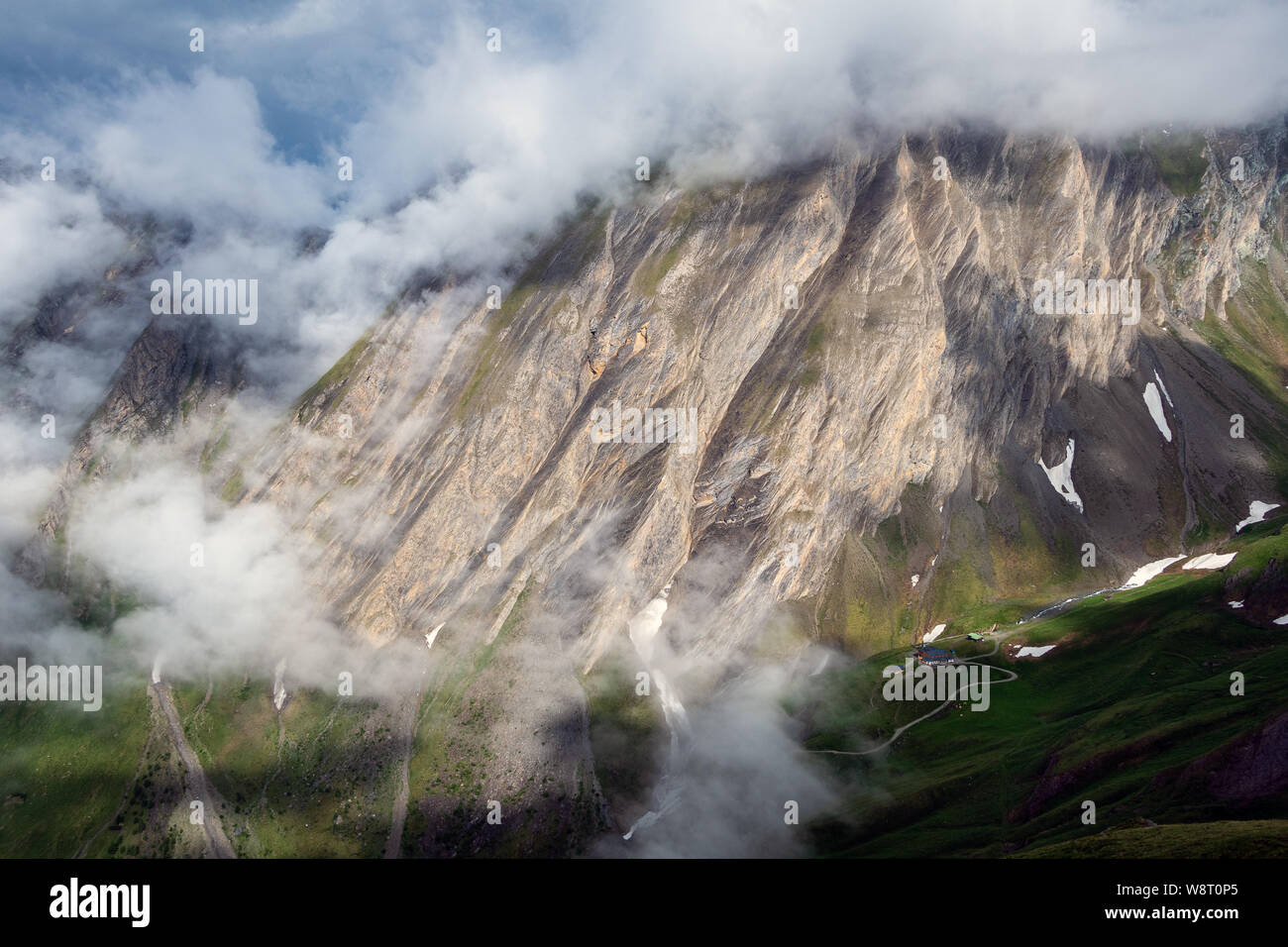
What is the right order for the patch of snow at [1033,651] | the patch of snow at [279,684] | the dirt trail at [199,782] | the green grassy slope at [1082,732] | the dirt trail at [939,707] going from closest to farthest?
the green grassy slope at [1082,732], the dirt trail at [199,782], the dirt trail at [939,707], the patch of snow at [279,684], the patch of snow at [1033,651]

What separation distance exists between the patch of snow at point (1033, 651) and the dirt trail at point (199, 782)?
165369mm

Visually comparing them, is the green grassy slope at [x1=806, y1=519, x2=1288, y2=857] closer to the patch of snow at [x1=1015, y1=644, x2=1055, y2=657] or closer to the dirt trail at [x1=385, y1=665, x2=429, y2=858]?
the patch of snow at [x1=1015, y1=644, x2=1055, y2=657]

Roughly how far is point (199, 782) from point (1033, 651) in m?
181

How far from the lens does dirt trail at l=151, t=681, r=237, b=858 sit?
139 meters

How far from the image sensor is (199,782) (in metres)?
152

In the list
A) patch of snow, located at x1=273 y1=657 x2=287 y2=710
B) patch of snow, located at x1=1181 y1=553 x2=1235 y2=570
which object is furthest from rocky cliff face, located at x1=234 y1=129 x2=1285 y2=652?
patch of snow, located at x1=1181 y1=553 x2=1235 y2=570

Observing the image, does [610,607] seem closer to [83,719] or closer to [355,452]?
[355,452]

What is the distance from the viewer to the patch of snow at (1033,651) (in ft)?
537

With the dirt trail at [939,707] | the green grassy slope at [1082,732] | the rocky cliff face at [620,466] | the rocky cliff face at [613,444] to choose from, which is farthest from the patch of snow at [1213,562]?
the rocky cliff face at [613,444]

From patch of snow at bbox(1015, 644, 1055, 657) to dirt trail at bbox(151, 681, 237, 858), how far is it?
165369mm

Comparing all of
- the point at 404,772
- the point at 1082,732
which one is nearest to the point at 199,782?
the point at 404,772

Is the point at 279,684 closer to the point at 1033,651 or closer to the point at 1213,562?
the point at 1033,651

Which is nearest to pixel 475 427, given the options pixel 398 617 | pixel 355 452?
pixel 355 452

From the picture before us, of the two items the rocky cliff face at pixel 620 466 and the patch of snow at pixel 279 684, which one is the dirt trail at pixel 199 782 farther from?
the rocky cliff face at pixel 620 466
